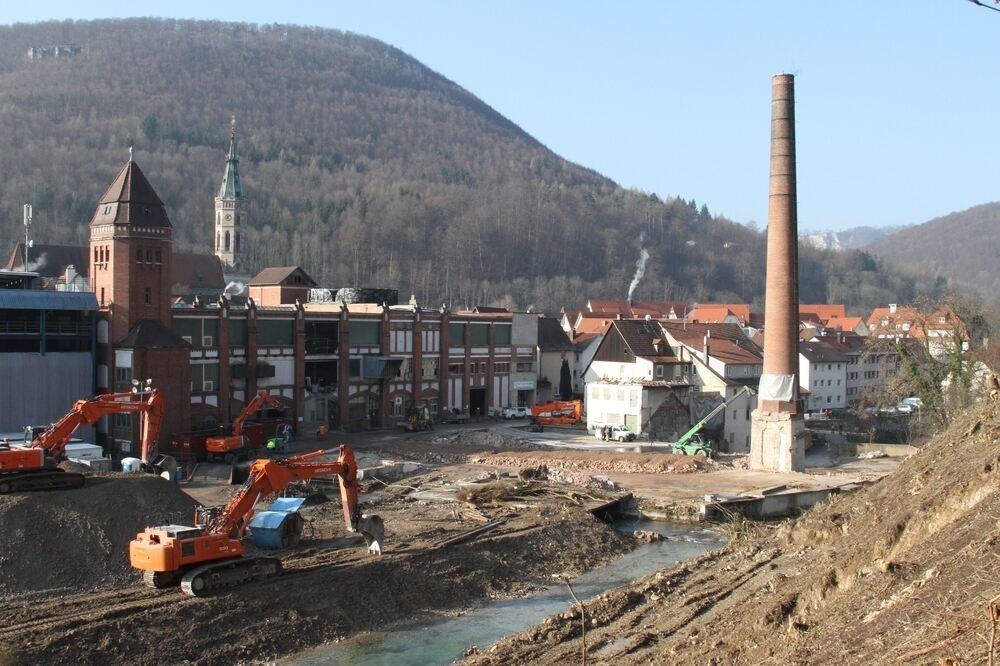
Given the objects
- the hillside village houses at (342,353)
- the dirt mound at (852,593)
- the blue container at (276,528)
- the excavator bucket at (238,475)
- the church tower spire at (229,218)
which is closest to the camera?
the dirt mound at (852,593)

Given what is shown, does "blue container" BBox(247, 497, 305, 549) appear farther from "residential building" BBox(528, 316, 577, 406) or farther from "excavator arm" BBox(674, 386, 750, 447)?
"residential building" BBox(528, 316, 577, 406)

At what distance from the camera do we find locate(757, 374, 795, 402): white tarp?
153 feet

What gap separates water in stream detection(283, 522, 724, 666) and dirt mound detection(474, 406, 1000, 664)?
1531 millimetres

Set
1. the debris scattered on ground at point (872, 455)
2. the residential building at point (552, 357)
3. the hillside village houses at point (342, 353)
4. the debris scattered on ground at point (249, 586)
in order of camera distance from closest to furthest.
Result: 1. the debris scattered on ground at point (249, 586)
2. the hillside village houses at point (342, 353)
3. the debris scattered on ground at point (872, 455)
4. the residential building at point (552, 357)

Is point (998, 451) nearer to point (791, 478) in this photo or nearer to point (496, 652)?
point (496, 652)

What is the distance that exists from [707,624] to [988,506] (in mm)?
6275

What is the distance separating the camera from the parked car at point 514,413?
210 ft

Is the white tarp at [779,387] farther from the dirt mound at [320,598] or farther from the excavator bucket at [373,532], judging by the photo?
the excavator bucket at [373,532]

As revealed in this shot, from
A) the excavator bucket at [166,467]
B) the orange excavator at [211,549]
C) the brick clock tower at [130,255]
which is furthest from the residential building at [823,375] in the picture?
the orange excavator at [211,549]

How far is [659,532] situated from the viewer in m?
35.4

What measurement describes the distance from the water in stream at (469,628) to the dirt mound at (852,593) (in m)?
1.53

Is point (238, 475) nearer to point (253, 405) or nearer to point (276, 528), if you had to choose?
point (253, 405)

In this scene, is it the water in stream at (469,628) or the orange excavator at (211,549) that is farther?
the orange excavator at (211,549)

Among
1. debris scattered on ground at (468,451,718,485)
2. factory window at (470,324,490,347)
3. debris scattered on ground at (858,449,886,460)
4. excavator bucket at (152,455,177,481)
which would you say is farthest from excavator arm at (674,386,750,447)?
excavator bucket at (152,455,177,481)
